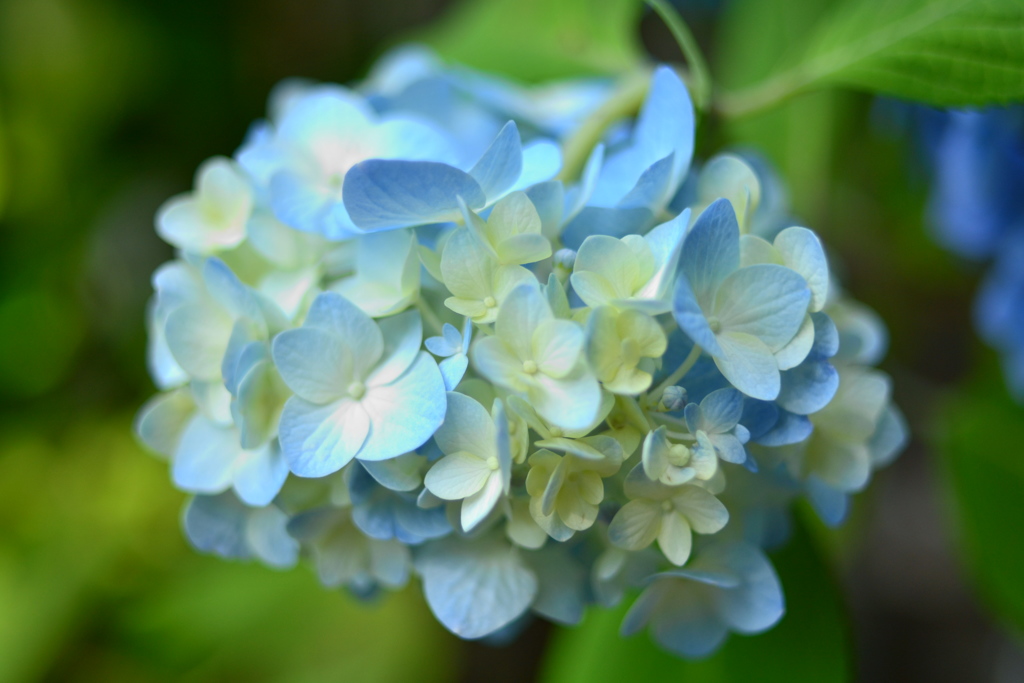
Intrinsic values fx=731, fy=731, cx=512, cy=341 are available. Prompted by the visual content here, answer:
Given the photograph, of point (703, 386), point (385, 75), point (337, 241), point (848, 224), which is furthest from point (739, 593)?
point (848, 224)

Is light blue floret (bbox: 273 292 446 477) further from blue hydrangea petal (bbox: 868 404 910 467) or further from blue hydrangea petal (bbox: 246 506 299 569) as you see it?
blue hydrangea petal (bbox: 868 404 910 467)

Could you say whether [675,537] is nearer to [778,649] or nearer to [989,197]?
[778,649]

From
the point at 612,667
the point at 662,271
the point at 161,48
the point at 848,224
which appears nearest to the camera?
Result: the point at 662,271

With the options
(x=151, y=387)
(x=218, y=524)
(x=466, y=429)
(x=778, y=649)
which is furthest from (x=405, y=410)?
(x=151, y=387)

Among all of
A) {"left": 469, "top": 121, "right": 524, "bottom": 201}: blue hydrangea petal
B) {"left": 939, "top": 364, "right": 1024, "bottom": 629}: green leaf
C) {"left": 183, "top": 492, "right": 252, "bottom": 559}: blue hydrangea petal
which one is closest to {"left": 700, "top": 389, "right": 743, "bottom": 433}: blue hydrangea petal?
{"left": 469, "top": 121, "right": 524, "bottom": 201}: blue hydrangea petal

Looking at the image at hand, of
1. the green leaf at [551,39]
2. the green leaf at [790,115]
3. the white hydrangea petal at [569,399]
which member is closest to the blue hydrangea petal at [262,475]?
the white hydrangea petal at [569,399]

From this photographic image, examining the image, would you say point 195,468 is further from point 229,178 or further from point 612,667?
point 612,667

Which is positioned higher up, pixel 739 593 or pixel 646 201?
pixel 646 201
